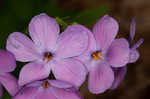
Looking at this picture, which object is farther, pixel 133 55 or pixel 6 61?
pixel 133 55

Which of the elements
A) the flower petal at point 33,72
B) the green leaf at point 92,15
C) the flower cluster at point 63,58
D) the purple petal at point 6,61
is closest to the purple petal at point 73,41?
the flower cluster at point 63,58

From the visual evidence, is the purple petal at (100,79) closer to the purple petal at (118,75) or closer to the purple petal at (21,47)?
the purple petal at (118,75)

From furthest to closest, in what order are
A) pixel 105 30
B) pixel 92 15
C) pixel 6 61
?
pixel 92 15, pixel 105 30, pixel 6 61

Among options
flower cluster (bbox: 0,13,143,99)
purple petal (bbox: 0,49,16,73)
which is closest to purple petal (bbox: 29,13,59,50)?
flower cluster (bbox: 0,13,143,99)

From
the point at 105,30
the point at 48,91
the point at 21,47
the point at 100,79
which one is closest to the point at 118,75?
the point at 100,79

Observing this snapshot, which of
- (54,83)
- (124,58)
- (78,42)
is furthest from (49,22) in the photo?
(124,58)

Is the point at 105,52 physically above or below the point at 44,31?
below

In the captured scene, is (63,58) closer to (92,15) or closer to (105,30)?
(105,30)
